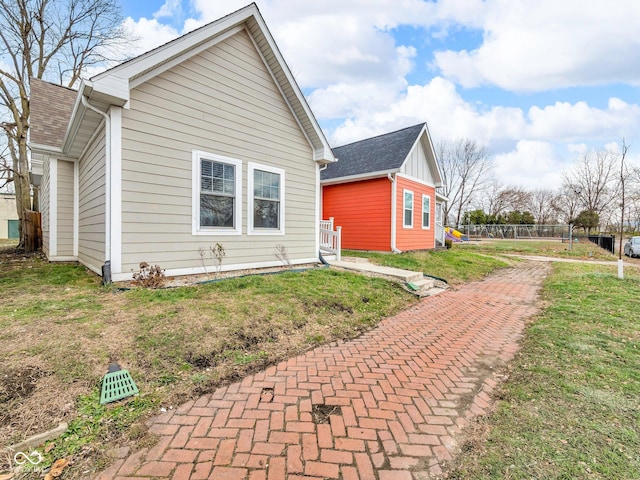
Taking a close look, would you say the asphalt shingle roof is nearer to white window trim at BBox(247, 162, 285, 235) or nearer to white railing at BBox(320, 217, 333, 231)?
white railing at BBox(320, 217, 333, 231)

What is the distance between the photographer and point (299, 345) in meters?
3.91

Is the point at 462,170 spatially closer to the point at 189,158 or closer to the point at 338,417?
the point at 189,158

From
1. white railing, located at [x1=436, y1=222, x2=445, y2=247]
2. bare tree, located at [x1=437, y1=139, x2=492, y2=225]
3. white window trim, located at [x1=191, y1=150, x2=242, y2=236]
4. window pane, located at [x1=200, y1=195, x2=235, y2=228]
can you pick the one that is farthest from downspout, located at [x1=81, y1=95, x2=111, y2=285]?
bare tree, located at [x1=437, y1=139, x2=492, y2=225]

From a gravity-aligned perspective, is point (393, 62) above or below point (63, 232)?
above

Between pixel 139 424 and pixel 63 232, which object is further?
pixel 63 232

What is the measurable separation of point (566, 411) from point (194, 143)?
22.5 ft

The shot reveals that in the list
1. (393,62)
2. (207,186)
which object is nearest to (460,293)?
(207,186)

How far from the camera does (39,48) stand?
44.9 ft

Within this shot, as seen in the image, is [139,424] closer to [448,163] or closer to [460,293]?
[460,293]

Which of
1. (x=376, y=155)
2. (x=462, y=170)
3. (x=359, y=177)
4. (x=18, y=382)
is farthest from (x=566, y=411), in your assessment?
(x=462, y=170)

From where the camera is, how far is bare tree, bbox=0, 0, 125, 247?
39.8 feet

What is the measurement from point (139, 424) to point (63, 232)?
28.2 feet

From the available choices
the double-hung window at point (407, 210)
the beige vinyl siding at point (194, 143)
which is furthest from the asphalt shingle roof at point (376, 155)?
the beige vinyl siding at point (194, 143)

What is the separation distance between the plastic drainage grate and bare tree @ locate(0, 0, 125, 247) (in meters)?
12.8
